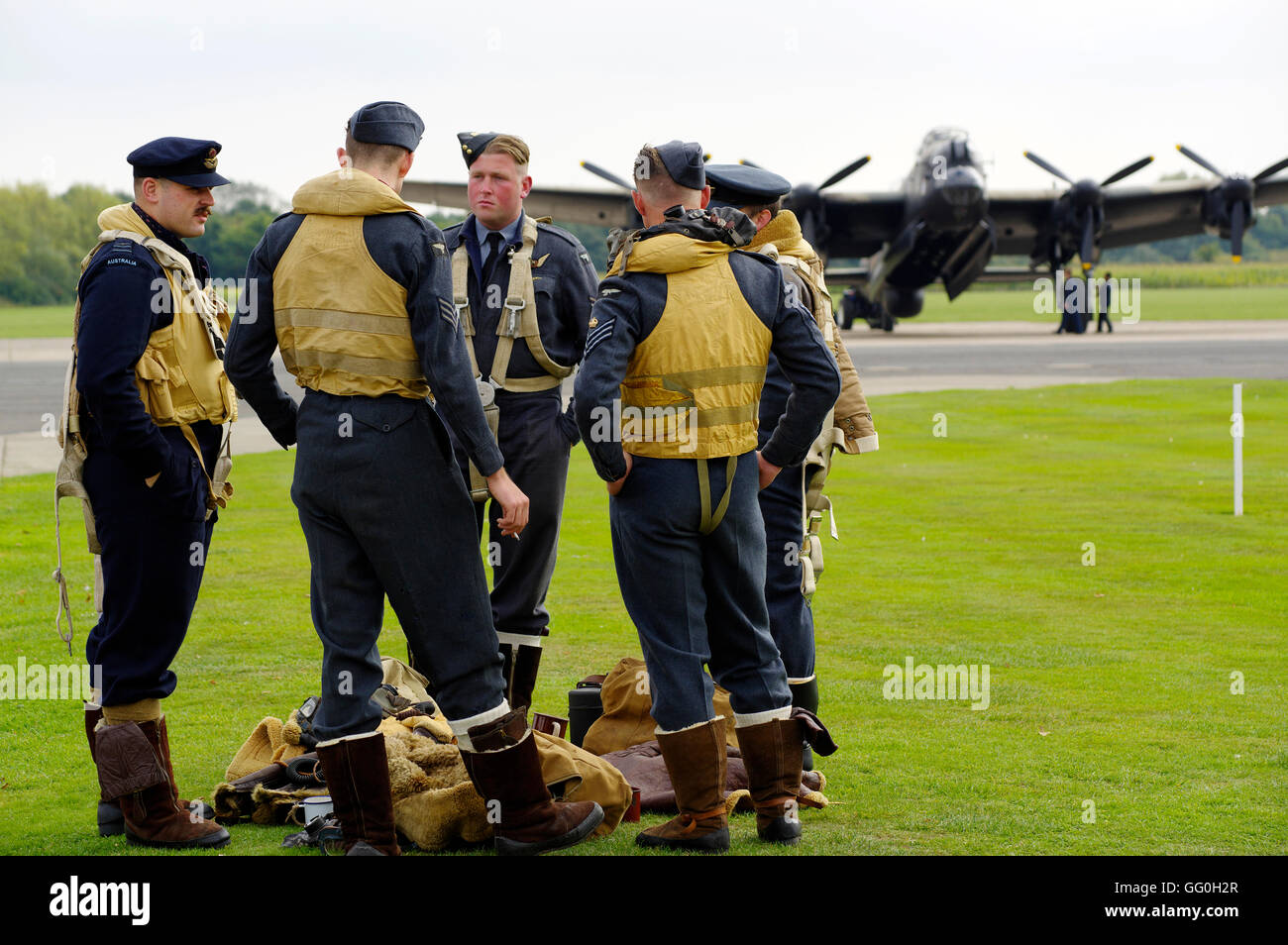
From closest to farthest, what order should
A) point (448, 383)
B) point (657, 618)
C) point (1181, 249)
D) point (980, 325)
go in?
point (448, 383) < point (657, 618) < point (980, 325) < point (1181, 249)

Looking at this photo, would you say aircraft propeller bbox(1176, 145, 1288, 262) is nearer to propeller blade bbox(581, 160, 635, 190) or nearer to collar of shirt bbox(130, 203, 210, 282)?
propeller blade bbox(581, 160, 635, 190)

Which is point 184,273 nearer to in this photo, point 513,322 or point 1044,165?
point 513,322

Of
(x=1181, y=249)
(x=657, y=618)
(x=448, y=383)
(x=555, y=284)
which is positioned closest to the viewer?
(x=448, y=383)

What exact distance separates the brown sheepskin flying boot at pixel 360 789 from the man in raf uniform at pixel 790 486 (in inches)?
72.0

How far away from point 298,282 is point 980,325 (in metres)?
57.4

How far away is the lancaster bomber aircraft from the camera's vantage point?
134 ft

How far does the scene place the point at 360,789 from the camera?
438 cm

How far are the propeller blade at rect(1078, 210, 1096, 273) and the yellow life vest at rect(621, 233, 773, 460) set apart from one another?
44.0m

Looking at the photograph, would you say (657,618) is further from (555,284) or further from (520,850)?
(555,284)

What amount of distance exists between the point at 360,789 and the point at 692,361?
1.78m

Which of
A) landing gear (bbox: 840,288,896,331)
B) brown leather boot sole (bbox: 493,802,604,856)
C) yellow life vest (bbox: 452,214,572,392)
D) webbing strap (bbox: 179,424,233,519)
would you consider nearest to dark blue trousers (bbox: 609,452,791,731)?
brown leather boot sole (bbox: 493,802,604,856)

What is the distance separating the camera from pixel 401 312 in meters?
4.33

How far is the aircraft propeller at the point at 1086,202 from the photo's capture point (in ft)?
147

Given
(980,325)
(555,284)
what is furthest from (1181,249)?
(555,284)
